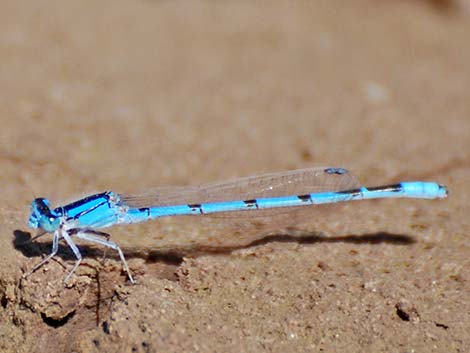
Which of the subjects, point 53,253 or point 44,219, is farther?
point 44,219

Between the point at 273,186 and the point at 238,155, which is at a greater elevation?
the point at 238,155

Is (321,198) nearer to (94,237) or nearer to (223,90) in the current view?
(94,237)

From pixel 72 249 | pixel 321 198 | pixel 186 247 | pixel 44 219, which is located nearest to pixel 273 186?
pixel 321 198

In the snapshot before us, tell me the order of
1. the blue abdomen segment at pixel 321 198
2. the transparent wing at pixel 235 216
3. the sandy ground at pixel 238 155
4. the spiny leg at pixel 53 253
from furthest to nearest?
the blue abdomen segment at pixel 321 198 < the transparent wing at pixel 235 216 < the spiny leg at pixel 53 253 < the sandy ground at pixel 238 155

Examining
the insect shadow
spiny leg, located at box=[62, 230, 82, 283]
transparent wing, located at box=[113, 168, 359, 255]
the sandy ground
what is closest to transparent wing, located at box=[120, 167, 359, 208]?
transparent wing, located at box=[113, 168, 359, 255]

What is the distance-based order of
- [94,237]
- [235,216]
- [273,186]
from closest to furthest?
[94,237]
[235,216]
[273,186]

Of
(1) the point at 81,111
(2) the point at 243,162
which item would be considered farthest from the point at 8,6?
(2) the point at 243,162

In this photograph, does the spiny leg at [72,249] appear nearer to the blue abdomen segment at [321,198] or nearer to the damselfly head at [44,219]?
the damselfly head at [44,219]

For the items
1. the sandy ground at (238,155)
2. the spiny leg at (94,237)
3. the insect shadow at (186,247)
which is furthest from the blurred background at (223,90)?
the spiny leg at (94,237)
